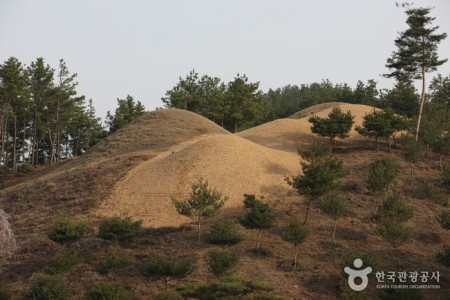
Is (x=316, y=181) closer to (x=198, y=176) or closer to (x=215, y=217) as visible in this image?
(x=215, y=217)

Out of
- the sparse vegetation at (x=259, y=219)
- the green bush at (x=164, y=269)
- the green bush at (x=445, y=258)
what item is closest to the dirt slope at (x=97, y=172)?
the green bush at (x=164, y=269)

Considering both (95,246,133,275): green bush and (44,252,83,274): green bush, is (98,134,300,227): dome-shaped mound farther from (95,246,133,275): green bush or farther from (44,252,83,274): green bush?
(44,252,83,274): green bush

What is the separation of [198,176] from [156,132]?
1922cm

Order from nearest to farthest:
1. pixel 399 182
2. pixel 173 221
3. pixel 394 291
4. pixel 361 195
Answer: pixel 394 291, pixel 173 221, pixel 361 195, pixel 399 182

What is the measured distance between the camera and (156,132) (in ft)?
178

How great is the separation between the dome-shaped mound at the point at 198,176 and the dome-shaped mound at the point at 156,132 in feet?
23.2

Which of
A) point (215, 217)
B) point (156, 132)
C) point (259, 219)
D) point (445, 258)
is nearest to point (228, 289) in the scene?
point (259, 219)

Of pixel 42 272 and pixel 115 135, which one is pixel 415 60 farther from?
pixel 42 272

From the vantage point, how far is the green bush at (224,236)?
87.8 feet

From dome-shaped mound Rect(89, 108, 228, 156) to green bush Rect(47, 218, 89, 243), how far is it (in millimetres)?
19506

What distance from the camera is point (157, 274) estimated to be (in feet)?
73.6

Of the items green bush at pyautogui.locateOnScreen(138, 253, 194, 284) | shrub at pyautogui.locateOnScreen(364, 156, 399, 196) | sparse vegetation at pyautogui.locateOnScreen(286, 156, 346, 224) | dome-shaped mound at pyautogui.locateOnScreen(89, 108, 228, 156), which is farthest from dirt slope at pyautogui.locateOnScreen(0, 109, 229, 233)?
shrub at pyautogui.locateOnScreen(364, 156, 399, 196)

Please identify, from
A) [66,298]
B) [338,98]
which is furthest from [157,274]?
[338,98]

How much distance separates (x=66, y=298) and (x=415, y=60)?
4066cm
